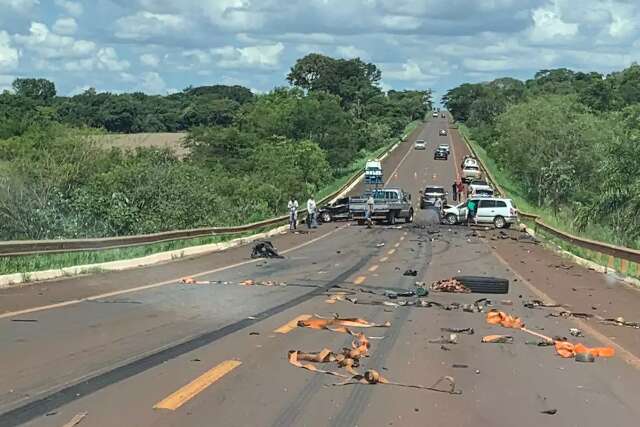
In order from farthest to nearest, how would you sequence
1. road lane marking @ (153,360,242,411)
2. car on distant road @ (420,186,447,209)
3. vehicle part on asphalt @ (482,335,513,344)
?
1. car on distant road @ (420,186,447,209)
2. vehicle part on asphalt @ (482,335,513,344)
3. road lane marking @ (153,360,242,411)

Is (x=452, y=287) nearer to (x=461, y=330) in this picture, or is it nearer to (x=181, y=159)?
(x=461, y=330)

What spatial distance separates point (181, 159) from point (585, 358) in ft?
Answer: 239

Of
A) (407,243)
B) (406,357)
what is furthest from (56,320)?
(407,243)

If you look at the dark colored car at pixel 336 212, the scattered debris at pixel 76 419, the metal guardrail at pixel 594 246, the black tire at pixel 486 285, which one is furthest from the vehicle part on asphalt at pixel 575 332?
the dark colored car at pixel 336 212

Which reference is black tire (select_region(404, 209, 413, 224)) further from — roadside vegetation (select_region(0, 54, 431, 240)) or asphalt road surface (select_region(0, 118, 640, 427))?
asphalt road surface (select_region(0, 118, 640, 427))

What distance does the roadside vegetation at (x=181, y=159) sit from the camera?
107 feet

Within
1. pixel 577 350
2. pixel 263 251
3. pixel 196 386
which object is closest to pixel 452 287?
pixel 577 350

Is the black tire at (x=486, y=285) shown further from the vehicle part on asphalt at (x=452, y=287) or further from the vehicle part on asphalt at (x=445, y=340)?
the vehicle part on asphalt at (x=445, y=340)

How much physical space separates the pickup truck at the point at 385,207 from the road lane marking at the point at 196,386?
39.1 metres

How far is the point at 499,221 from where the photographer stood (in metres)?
46.1

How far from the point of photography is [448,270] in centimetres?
2261

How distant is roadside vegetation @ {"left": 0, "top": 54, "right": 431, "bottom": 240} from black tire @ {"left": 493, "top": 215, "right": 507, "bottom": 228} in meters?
13.1

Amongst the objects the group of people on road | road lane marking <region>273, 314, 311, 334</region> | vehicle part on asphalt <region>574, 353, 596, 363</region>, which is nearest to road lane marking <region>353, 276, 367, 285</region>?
road lane marking <region>273, 314, 311, 334</region>

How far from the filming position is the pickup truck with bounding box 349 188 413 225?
4784 centimetres
